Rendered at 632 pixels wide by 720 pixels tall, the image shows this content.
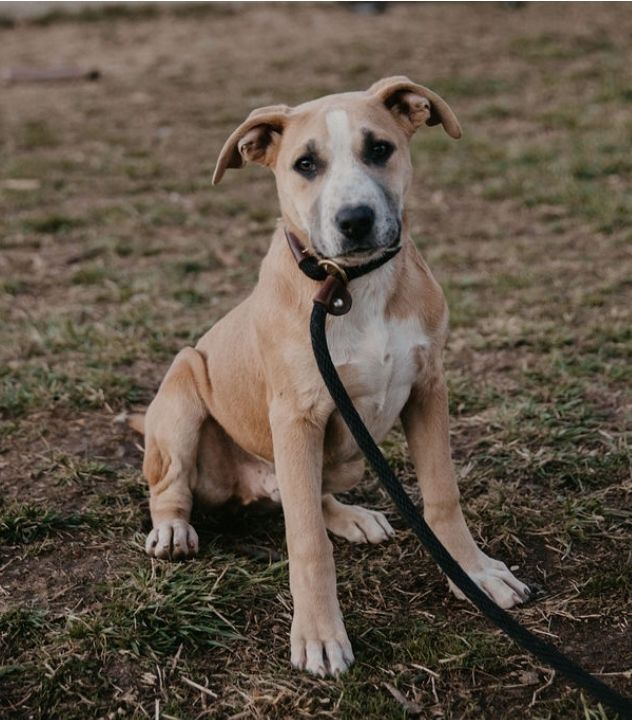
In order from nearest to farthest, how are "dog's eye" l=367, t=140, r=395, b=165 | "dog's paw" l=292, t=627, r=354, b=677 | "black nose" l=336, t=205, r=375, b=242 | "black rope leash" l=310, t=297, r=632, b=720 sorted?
"black rope leash" l=310, t=297, r=632, b=720
"black nose" l=336, t=205, r=375, b=242
"dog's paw" l=292, t=627, r=354, b=677
"dog's eye" l=367, t=140, r=395, b=165

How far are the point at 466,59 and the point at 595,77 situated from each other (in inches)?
77.3

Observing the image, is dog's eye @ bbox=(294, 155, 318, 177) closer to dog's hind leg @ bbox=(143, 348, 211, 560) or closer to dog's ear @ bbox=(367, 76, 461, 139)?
dog's ear @ bbox=(367, 76, 461, 139)

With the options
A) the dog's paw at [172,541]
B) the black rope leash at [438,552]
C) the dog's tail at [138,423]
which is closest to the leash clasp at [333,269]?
the black rope leash at [438,552]

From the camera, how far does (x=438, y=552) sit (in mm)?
2965

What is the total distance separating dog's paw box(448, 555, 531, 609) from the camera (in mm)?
3564

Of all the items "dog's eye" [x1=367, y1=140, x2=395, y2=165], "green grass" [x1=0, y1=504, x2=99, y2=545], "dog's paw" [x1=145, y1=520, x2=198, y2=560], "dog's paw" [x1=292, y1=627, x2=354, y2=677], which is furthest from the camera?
"green grass" [x1=0, y1=504, x2=99, y2=545]

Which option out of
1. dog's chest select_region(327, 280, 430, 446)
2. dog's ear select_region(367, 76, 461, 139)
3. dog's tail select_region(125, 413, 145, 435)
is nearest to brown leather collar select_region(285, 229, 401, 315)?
dog's chest select_region(327, 280, 430, 446)

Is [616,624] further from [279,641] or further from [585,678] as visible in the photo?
[279,641]

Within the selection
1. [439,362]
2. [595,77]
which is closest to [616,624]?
[439,362]

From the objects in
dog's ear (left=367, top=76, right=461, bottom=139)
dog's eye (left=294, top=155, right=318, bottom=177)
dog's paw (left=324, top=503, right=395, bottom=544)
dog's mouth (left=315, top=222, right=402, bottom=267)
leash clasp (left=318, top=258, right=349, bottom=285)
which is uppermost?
dog's ear (left=367, top=76, right=461, bottom=139)

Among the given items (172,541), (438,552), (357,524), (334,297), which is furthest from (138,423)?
(438,552)

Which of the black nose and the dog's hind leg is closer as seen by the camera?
the black nose

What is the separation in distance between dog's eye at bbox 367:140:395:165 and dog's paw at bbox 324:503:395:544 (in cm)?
153

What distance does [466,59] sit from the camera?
13.2 m
